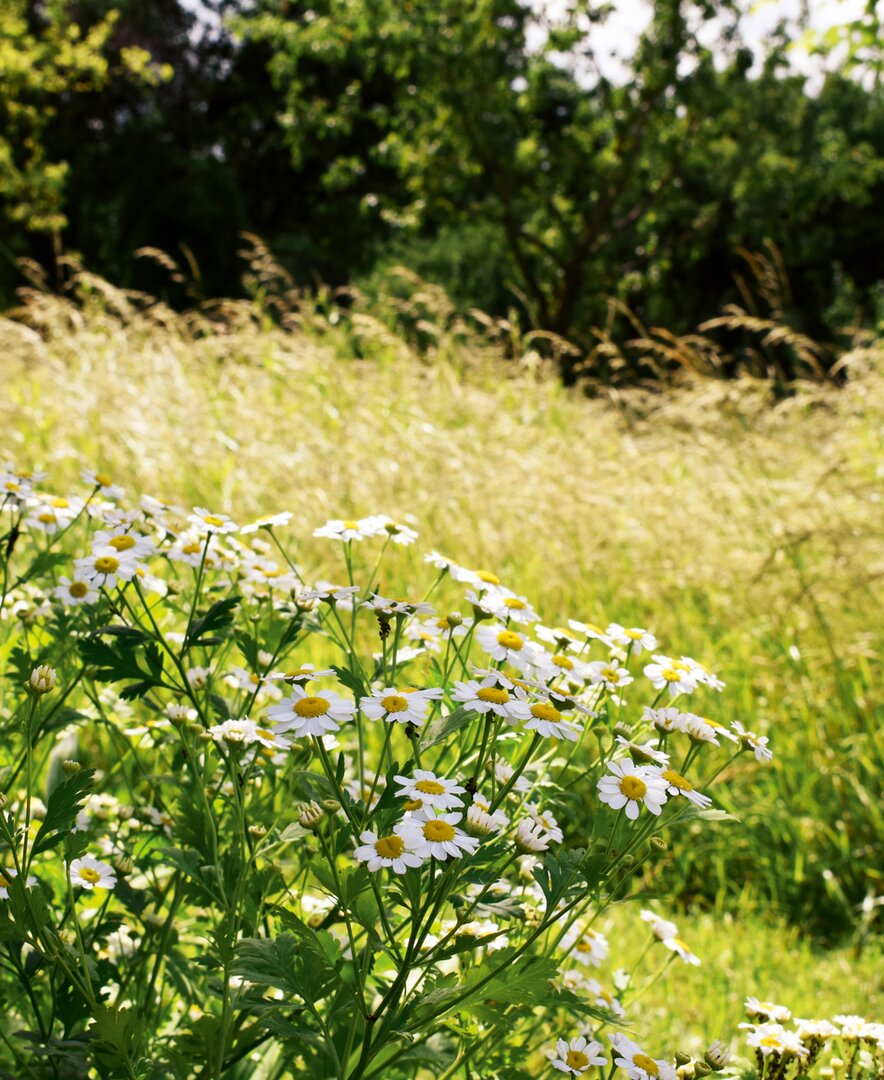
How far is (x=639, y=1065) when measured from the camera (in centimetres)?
83

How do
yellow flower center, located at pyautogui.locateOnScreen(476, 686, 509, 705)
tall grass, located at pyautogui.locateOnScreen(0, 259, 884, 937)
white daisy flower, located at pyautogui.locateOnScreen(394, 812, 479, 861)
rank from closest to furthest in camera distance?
white daisy flower, located at pyautogui.locateOnScreen(394, 812, 479, 861) → yellow flower center, located at pyautogui.locateOnScreen(476, 686, 509, 705) → tall grass, located at pyautogui.locateOnScreen(0, 259, 884, 937)

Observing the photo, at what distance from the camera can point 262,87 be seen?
21.2m

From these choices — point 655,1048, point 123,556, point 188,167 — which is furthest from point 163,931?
point 188,167

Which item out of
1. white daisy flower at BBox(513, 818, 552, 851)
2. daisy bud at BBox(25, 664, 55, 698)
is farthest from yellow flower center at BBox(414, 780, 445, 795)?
daisy bud at BBox(25, 664, 55, 698)

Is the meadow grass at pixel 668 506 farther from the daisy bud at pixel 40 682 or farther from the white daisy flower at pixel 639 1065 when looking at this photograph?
the daisy bud at pixel 40 682

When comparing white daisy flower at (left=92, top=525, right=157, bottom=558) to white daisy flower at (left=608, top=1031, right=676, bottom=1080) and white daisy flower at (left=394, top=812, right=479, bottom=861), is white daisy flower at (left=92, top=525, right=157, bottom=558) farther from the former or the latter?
white daisy flower at (left=608, top=1031, right=676, bottom=1080)

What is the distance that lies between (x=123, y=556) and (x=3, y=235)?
16632mm

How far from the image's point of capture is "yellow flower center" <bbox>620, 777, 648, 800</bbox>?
78cm

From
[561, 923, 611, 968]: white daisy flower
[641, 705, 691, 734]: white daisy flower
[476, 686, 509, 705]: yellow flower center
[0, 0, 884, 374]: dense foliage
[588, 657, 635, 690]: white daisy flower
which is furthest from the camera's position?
[0, 0, 884, 374]: dense foliage

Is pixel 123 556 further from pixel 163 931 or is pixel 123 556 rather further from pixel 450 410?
pixel 450 410

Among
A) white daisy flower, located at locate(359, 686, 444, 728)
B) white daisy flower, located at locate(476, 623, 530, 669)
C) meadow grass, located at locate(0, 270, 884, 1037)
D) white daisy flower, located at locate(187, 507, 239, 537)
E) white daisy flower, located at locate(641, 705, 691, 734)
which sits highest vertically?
white daisy flower, located at locate(187, 507, 239, 537)

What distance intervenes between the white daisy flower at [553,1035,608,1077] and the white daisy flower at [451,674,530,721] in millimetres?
301

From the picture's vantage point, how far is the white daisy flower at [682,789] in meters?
0.79

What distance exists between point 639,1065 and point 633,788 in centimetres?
25
